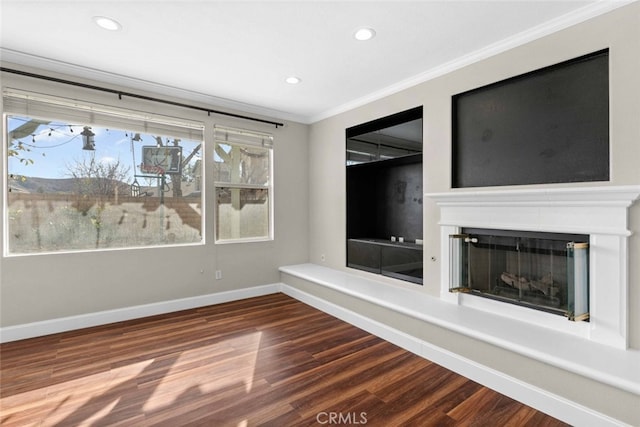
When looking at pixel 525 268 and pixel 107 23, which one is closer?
pixel 107 23

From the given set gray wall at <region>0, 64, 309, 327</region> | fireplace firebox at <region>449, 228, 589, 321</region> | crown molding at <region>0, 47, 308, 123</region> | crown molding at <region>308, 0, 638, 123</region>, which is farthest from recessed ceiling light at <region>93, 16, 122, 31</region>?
fireplace firebox at <region>449, 228, 589, 321</region>

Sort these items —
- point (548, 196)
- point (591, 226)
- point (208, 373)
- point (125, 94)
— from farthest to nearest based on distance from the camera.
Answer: point (125, 94) < point (208, 373) < point (548, 196) < point (591, 226)

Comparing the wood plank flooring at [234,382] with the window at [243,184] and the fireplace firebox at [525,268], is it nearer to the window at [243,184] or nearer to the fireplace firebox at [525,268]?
the fireplace firebox at [525,268]

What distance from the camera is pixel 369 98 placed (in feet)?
12.3

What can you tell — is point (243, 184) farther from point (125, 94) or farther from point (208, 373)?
point (208, 373)

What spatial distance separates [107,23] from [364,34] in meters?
1.91

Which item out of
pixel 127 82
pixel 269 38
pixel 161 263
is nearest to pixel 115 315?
pixel 161 263

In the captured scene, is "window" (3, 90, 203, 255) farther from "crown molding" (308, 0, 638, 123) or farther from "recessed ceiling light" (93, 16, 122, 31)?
"crown molding" (308, 0, 638, 123)

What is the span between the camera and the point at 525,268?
2498 millimetres

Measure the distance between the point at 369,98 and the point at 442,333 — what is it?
8.85ft

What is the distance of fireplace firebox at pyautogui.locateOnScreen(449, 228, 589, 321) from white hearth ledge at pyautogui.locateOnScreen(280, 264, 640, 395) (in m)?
0.19

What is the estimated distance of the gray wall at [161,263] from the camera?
9.63ft

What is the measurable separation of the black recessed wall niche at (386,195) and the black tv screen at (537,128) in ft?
1.89

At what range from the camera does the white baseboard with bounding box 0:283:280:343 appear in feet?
9.51
